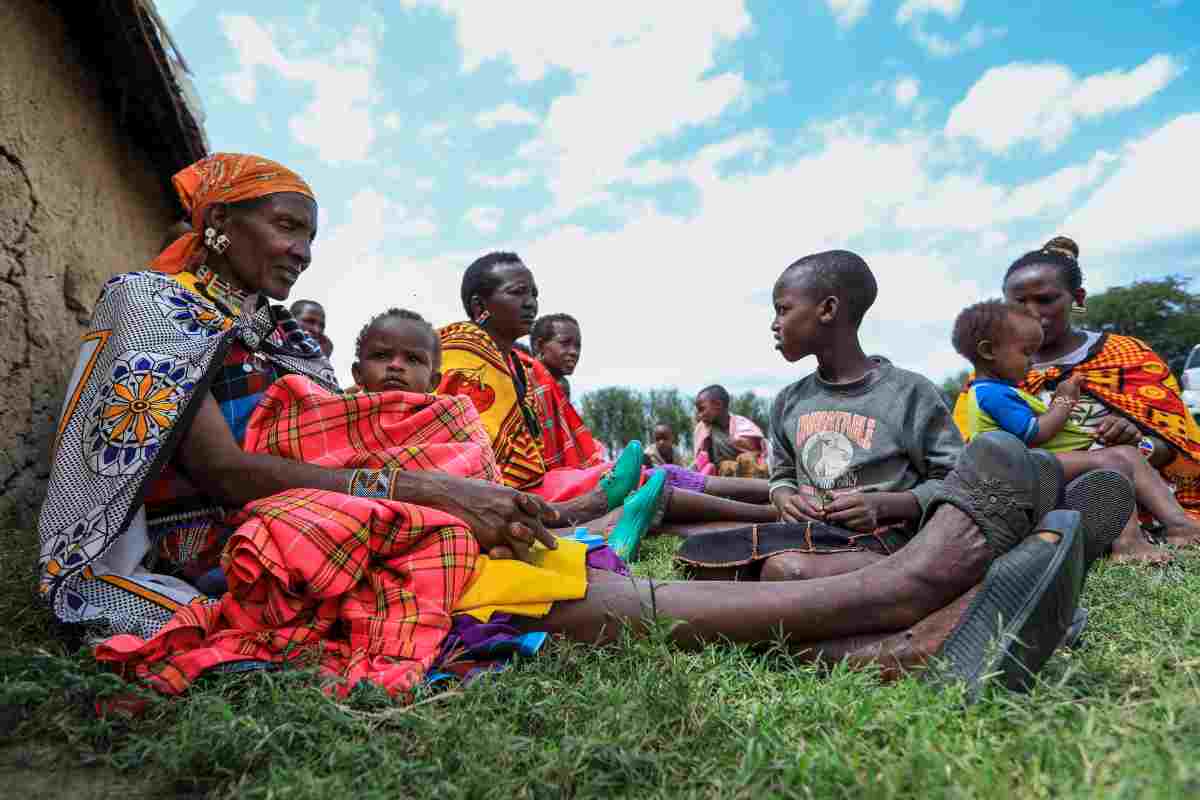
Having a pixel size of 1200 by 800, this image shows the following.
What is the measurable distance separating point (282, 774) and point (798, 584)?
4.26 feet

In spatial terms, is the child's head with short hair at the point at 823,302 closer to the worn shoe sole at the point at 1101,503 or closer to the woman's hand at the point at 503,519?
the worn shoe sole at the point at 1101,503

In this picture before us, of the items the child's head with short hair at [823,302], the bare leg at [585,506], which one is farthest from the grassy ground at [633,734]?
the bare leg at [585,506]

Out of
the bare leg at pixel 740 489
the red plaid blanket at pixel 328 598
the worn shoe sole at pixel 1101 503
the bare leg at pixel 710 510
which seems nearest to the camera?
the red plaid blanket at pixel 328 598

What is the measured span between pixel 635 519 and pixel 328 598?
2484 mm

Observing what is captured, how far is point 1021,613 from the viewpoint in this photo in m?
1.50

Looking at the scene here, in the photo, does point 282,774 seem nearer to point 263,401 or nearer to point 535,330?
point 263,401

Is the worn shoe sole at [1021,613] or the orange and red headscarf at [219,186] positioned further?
the orange and red headscarf at [219,186]

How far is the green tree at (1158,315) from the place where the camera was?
99.7 ft

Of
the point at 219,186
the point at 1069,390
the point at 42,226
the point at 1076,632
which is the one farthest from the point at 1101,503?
the point at 42,226

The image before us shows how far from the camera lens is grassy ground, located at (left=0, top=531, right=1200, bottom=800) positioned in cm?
114

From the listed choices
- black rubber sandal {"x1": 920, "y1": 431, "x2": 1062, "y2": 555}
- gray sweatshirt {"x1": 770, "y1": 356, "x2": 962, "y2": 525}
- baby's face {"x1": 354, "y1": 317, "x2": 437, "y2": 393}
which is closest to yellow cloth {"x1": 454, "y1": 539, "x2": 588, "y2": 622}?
black rubber sandal {"x1": 920, "y1": 431, "x2": 1062, "y2": 555}

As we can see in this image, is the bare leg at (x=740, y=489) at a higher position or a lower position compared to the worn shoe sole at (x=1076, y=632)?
lower

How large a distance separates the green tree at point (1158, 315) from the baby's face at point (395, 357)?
34593 millimetres

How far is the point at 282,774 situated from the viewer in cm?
126
